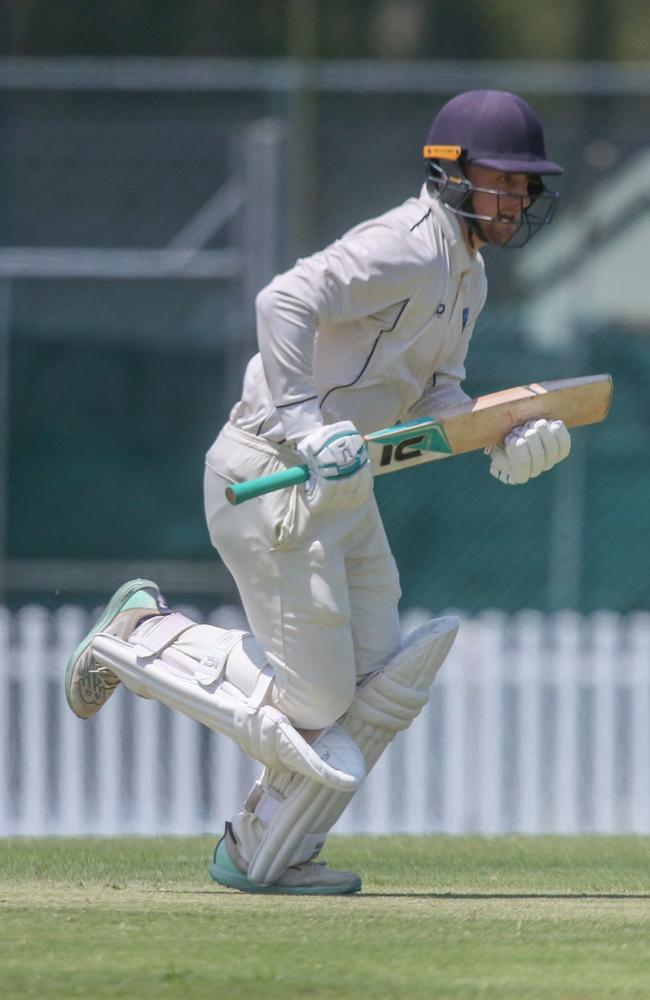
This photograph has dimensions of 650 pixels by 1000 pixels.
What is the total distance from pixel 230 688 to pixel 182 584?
490cm

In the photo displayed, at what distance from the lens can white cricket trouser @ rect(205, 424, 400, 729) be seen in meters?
4.06

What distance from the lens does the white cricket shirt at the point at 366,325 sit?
3965 mm

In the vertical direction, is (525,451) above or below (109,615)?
above

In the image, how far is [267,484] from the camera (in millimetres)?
3898

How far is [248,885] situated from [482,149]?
1.70 metres

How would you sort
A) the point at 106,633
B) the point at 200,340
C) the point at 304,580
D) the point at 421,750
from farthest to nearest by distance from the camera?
the point at 200,340 < the point at 421,750 < the point at 106,633 < the point at 304,580

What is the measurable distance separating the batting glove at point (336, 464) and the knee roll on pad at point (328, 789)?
48 centimetres

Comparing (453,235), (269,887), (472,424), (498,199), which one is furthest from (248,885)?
(498,199)

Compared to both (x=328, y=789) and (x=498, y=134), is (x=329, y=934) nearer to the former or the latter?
(x=328, y=789)

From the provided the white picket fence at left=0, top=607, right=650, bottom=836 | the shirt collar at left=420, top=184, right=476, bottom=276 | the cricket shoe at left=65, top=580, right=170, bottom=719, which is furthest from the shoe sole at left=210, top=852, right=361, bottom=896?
the white picket fence at left=0, top=607, right=650, bottom=836

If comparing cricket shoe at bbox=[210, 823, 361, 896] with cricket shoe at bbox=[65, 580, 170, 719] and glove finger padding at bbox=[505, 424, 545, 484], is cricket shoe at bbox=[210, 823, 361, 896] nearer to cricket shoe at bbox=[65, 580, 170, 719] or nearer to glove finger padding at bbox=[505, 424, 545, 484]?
cricket shoe at bbox=[65, 580, 170, 719]

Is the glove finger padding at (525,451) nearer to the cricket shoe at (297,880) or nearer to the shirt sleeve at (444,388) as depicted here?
the shirt sleeve at (444,388)

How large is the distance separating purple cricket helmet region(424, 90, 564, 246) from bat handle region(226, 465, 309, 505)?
70cm

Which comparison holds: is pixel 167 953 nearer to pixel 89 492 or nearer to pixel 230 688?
pixel 230 688
